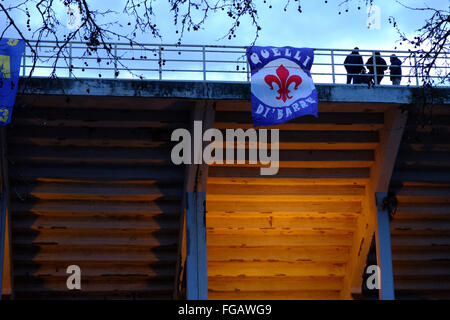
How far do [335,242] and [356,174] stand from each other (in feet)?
6.26

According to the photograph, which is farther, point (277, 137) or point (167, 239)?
point (167, 239)

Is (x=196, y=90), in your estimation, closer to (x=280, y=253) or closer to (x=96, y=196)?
(x=96, y=196)

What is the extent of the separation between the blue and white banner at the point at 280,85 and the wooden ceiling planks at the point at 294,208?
26.7 inches

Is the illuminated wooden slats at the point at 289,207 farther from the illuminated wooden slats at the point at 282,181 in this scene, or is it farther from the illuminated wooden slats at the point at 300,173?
the illuminated wooden slats at the point at 300,173

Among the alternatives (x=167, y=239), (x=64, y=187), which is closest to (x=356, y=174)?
(x=167, y=239)

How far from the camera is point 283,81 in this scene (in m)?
14.9

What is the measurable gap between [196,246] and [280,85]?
3780mm

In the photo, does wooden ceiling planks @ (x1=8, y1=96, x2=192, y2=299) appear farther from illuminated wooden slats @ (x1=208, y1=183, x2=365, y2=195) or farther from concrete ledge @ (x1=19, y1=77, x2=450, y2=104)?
illuminated wooden slats @ (x1=208, y1=183, x2=365, y2=195)

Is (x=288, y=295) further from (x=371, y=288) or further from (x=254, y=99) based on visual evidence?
(x=254, y=99)

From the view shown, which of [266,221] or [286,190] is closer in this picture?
[286,190]

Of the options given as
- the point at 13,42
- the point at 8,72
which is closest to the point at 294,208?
the point at 8,72

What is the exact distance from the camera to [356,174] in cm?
1673

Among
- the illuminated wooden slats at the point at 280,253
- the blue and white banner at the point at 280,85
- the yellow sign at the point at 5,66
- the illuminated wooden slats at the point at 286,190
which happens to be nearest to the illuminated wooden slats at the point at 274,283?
the illuminated wooden slats at the point at 280,253

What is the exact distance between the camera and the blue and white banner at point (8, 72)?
1379cm
